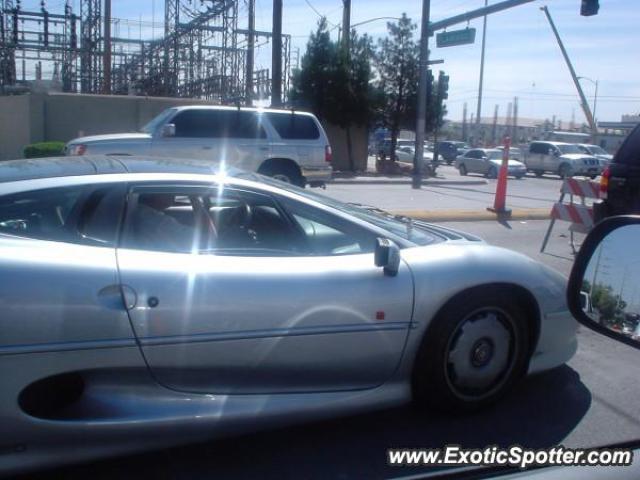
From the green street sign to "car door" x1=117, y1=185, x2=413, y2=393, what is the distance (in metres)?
19.0

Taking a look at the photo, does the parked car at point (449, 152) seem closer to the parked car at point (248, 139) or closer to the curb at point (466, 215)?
the parked car at point (248, 139)

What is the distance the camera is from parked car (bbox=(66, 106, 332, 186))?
14133mm

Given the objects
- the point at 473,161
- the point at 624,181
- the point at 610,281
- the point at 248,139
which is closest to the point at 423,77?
the point at 473,161

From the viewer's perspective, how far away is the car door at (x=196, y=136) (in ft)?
46.1

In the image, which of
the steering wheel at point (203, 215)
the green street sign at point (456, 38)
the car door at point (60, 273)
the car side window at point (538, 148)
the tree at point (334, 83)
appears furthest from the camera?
the car side window at point (538, 148)

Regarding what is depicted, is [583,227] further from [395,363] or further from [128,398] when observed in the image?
[128,398]

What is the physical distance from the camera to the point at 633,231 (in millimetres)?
2336

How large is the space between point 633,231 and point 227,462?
→ 7.11ft

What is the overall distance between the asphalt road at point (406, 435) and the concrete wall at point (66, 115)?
20.8m

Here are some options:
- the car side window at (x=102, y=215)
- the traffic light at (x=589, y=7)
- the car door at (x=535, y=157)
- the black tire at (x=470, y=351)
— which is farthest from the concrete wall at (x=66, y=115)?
the black tire at (x=470, y=351)

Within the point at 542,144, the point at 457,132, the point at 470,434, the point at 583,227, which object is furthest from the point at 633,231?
the point at 457,132

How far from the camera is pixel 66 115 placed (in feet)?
77.2

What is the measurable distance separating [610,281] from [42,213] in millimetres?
2437

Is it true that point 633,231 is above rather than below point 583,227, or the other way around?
above
